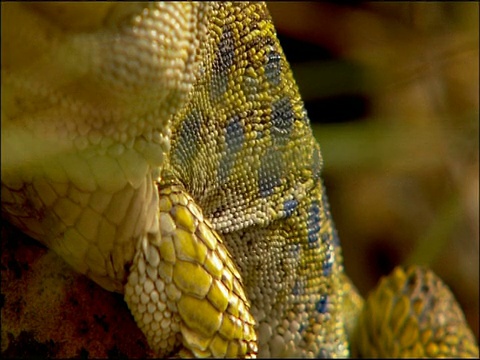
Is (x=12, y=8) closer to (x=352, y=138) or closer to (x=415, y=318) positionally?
(x=352, y=138)

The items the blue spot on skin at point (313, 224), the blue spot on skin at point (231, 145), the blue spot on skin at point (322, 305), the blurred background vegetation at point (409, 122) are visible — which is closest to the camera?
the blue spot on skin at point (231, 145)

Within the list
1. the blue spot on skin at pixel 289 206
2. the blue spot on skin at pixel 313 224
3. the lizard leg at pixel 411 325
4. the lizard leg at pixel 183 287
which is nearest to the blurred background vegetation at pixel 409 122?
the lizard leg at pixel 411 325

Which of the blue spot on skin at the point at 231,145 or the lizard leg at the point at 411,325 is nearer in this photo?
the blue spot on skin at the point at 231,145

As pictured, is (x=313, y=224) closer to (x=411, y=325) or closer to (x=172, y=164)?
(x=172, y=164)

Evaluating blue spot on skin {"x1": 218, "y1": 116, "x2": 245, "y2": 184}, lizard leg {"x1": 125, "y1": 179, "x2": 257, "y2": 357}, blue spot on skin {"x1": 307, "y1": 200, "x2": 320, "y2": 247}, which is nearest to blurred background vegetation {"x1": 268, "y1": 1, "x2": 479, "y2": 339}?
blue spot on skin {"x1": 307, "y1": 200, "x2": 320, "y2": 247}

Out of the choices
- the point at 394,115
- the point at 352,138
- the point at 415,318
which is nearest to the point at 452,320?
the point at 415,318

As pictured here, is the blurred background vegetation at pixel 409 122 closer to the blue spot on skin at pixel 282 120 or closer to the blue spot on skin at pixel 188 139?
the blue spot on skin at pixel 282 120

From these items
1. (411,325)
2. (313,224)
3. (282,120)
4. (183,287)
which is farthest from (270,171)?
(411,325)
